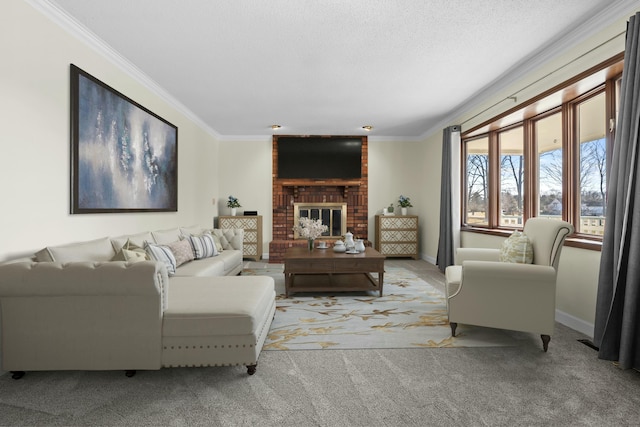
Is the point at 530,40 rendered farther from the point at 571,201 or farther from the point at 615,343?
the point at 615,343

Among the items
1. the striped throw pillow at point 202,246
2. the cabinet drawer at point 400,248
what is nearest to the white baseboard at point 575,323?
the cabinet drawer at point 400,248

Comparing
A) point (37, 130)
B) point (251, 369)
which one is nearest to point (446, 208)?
point (251, 369)

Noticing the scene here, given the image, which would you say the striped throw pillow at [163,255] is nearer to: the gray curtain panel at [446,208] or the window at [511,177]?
the gray curtain panel at [446,208]

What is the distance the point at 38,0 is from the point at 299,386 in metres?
3.29

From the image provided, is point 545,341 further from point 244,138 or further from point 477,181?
point 244,138

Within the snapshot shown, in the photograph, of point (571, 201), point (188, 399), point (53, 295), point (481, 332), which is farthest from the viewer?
point (571, 201)

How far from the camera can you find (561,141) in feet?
12.5

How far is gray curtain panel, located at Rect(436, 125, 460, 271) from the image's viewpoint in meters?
5.63

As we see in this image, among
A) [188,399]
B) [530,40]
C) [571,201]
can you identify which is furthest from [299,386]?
[530,40]

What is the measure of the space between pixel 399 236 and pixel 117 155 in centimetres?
530

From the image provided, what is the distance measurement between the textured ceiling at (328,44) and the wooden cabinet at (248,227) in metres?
2.49

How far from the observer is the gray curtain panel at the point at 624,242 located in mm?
2320

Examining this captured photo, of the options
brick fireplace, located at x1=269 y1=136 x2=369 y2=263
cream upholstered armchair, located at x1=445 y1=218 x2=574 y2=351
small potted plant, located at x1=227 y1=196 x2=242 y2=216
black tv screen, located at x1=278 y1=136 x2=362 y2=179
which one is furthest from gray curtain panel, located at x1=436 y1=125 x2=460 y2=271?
small potted plant, located at x1=227 y1=196 x2=242 y2=216

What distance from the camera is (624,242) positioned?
7.98 feet
